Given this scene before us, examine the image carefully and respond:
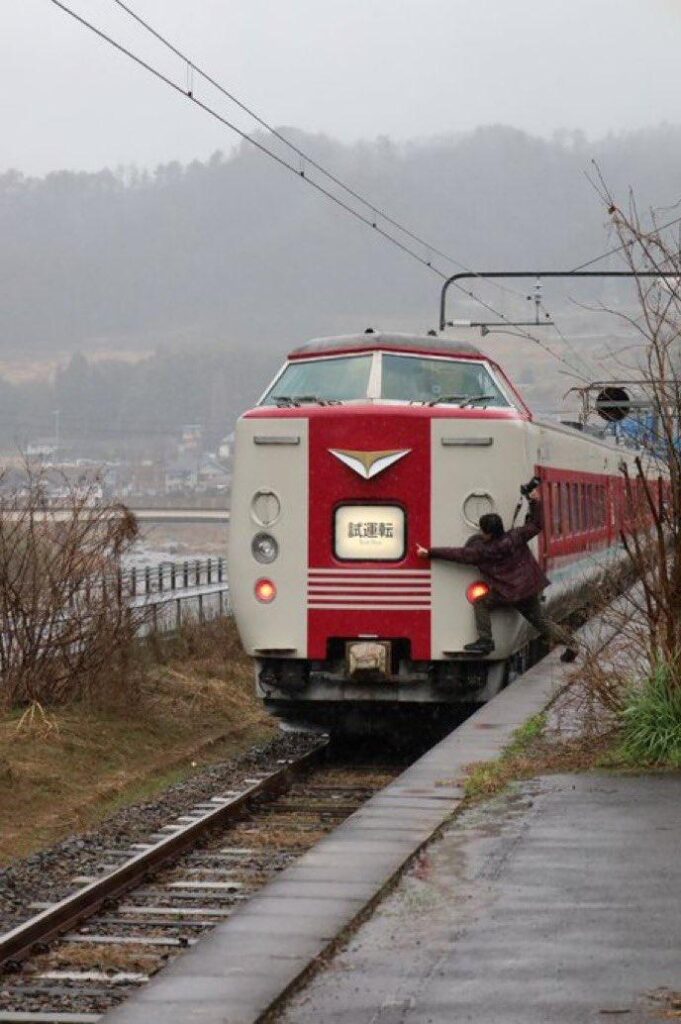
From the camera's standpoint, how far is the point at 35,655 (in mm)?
18453

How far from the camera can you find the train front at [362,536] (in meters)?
15.8

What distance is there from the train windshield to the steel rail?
340 centimetres

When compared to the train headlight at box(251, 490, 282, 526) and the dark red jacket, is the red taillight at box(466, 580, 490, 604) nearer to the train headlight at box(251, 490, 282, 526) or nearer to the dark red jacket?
the dark red jacket

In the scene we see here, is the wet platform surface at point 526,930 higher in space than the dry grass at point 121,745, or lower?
higher

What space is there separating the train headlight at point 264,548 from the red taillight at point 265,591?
0.58 feet

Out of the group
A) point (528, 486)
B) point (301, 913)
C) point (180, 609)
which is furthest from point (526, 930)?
point (180, 609)

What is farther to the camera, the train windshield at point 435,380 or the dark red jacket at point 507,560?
the train windshield at point 435,380

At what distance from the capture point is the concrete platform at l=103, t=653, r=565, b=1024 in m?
6.87

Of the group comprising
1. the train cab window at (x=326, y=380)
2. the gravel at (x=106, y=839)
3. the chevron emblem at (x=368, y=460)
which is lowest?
the gravel at (x=106, y=839)

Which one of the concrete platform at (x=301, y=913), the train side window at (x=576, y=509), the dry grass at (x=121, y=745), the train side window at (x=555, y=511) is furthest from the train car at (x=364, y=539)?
the train side window at (x=576, y=509)

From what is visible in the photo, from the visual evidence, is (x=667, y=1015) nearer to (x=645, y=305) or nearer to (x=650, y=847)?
(x=650, y=847)

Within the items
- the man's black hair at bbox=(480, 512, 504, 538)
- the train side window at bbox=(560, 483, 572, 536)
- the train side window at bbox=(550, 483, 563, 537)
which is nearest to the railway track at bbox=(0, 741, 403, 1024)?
the man's black hair at bbox=(480, 512, 504, 538)

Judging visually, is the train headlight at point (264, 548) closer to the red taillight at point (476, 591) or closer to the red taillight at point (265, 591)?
the red taillight at point (265, 591)

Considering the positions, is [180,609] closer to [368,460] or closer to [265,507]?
[265,507]
